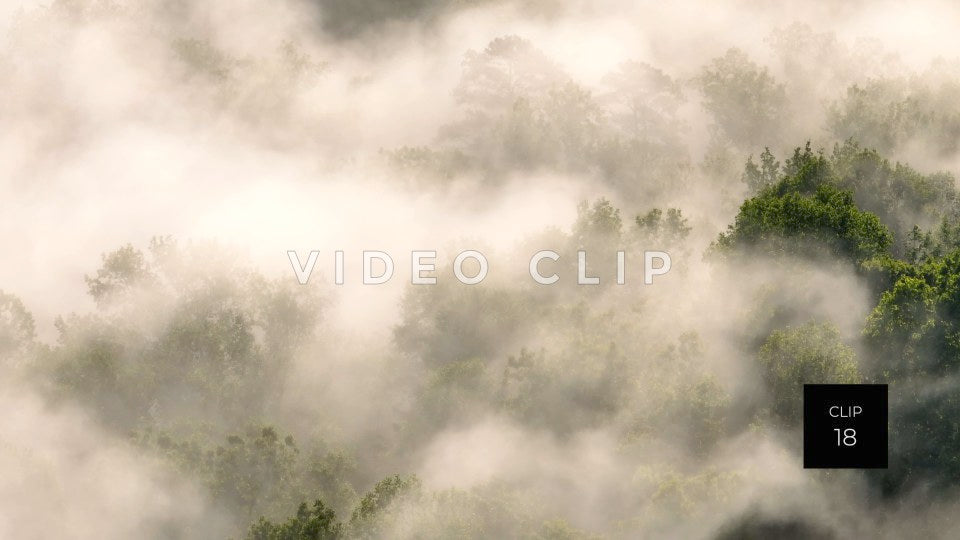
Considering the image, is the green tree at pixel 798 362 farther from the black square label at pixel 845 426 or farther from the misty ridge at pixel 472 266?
the black square label at pixel 845 426

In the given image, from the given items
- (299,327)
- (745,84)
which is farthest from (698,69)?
(299,327)

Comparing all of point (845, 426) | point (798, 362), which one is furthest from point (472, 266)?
point (845, 426)

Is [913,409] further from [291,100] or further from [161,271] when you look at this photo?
[291,100]

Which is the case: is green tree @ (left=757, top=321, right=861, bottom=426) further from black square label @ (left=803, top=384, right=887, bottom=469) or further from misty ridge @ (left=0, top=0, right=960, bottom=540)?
black square label @ (left=803, top=384, right=887, bottom=469)

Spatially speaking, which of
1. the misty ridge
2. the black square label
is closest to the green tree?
the misty ridge

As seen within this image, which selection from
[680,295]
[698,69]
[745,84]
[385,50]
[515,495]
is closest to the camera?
[515,495]
